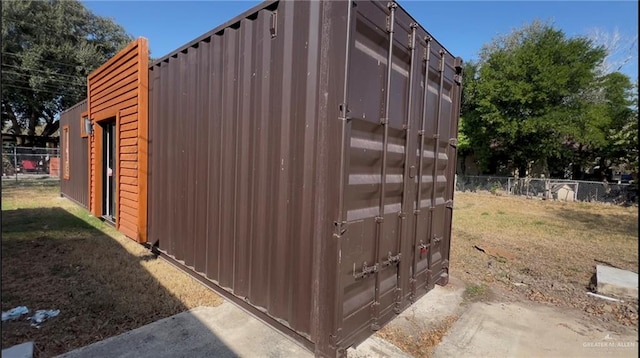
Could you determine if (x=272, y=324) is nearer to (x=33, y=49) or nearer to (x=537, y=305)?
(x=537, y=305)

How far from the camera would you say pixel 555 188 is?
56.2ft

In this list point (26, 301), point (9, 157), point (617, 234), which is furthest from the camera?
point (9, 157)

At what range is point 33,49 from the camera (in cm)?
2275

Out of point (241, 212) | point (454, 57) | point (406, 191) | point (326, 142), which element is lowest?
point (241, 212)

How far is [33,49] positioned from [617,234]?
3192 cm

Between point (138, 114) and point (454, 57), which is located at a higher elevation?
point (454, 57)

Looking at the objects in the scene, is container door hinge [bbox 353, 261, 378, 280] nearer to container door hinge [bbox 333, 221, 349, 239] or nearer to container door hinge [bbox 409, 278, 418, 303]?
container door hinge [bbox 333, 221, 349, 239]

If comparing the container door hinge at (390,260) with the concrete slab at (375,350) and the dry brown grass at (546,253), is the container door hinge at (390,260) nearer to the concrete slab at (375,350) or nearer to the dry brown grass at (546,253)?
the concrete slab at (375,350)

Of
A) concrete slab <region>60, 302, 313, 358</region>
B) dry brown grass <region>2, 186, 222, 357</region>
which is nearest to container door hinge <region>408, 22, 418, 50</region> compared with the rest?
concrete slab <region>60, 302, 313, 358</region>

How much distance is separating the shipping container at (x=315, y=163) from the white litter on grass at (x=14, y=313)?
5.04 feet

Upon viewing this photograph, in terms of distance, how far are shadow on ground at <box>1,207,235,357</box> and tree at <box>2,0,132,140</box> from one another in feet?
75.0

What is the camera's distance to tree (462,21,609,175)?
17.9 meters

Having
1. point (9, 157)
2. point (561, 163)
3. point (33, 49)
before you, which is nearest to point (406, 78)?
point (561, 163)

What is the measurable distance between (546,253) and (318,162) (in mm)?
6070
